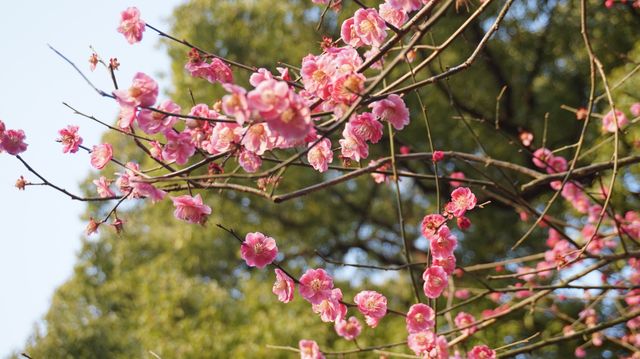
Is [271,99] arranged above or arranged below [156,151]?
below

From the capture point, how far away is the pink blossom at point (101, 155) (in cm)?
148

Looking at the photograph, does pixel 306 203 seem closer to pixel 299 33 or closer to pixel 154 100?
pixel 299 33

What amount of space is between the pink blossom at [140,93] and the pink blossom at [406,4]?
556 mm

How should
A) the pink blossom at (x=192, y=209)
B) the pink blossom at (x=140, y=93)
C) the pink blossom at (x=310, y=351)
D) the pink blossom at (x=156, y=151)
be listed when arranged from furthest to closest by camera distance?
the pink blossom at (x=310, y=351)
the pink blossom at (x=156, y=151)
the pink blossom at (x=192, y=209)
the pink blossom at (x=140, y=93)

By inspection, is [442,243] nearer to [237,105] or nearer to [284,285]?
[284,285]

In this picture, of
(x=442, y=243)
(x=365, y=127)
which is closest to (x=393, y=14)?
A: (x=365, y=127)

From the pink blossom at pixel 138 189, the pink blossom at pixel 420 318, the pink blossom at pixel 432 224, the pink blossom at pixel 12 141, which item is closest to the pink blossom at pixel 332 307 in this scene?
the pink blossom at pixel 420 318

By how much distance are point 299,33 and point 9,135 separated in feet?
17.2

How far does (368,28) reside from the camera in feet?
4.75

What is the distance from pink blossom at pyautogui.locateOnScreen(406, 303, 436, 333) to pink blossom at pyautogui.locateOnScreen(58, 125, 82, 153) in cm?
91

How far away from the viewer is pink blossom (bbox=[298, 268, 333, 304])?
1524 mm

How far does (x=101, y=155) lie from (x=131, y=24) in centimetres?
31

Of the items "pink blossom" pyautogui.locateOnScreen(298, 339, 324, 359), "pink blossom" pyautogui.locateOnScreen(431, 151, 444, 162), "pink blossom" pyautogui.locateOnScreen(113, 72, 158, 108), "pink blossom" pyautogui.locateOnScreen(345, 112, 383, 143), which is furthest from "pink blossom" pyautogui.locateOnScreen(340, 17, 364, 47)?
"pink blossom" pyautogui.locateOnScreen(298, 339, 324, 359)

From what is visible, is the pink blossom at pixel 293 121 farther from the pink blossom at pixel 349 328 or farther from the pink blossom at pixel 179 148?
the pink blossom at pixel 349 328
